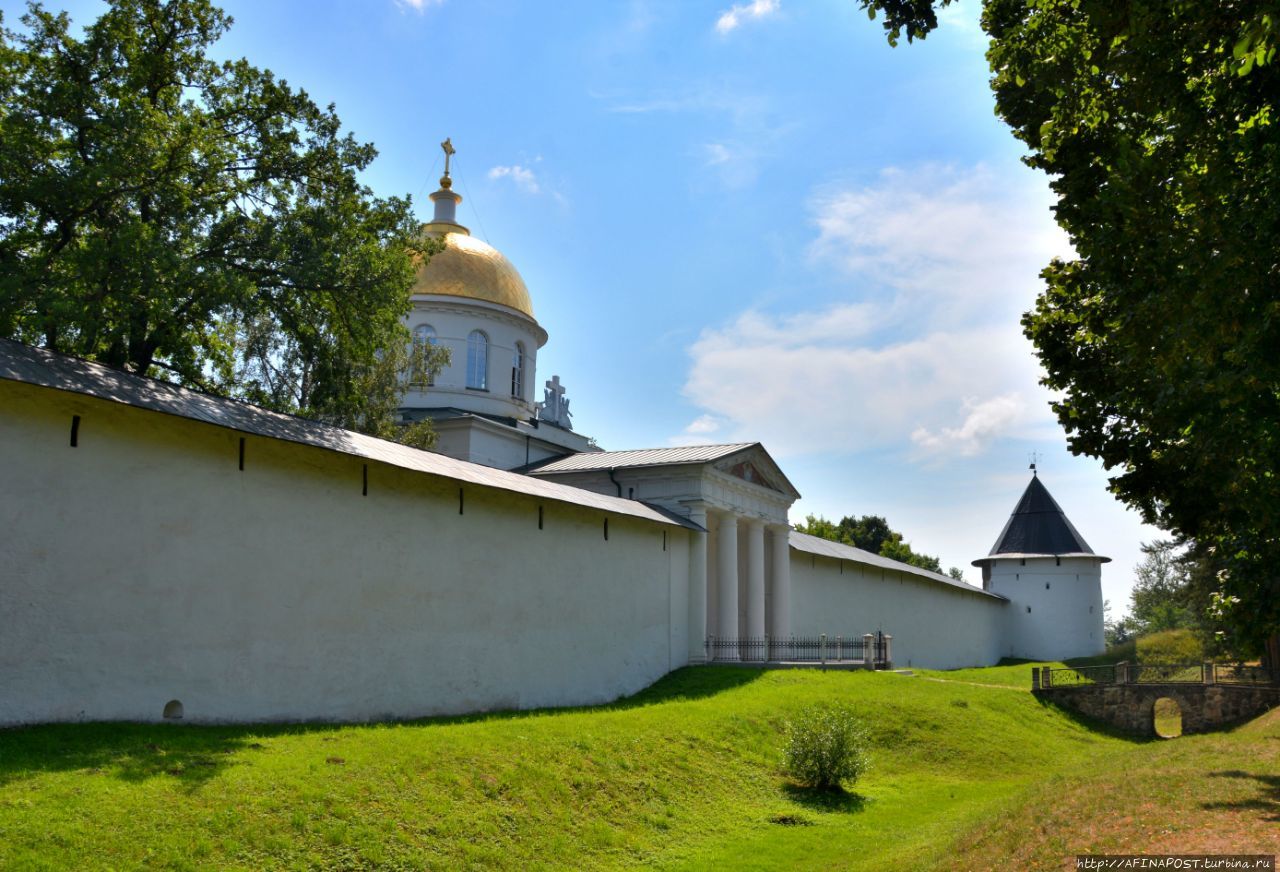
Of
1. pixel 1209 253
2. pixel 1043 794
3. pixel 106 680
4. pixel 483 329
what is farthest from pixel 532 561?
pixel 483 329

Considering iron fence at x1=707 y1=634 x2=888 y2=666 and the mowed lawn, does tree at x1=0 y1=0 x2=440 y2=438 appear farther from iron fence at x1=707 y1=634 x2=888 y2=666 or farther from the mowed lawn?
iron fence at x1=707 y1=634 x2=888 y2=666

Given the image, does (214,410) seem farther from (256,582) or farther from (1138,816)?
(1138,816)

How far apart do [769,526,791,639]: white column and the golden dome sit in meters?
10.8

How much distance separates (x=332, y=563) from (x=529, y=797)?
16.4 feet

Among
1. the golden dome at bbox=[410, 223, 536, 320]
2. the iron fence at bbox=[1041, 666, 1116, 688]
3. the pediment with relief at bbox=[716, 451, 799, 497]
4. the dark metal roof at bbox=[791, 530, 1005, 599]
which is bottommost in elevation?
the iron fence at bbox=[1041, 666, 1116, 688]

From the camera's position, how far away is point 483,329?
108 ft

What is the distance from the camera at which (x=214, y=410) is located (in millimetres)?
13672

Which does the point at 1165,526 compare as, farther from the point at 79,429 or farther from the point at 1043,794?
the point at 79,429

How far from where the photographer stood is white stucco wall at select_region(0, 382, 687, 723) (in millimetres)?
11477

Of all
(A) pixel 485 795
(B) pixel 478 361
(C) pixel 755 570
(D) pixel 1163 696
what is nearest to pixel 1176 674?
(D) pixel 1163 696

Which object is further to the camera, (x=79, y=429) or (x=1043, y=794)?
(x=1043, y=794)

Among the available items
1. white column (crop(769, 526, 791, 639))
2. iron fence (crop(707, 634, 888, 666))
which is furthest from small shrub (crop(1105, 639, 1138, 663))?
white column (crop(769, 526, 791, 639))

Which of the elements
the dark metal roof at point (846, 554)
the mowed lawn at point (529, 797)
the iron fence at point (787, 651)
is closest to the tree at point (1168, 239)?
the mowed lawn at point (529, 797)

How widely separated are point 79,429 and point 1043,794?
487 inches
